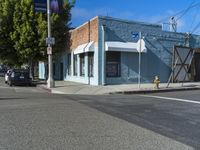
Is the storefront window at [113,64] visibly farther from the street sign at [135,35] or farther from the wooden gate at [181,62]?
the wooden gate at [181,62]

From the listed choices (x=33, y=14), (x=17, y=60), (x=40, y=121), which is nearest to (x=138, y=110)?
(x=40, y=121)

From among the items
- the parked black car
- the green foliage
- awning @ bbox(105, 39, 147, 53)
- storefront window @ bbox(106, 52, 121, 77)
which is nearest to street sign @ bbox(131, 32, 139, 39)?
awning @ bbox(105, 39, 147, 53)

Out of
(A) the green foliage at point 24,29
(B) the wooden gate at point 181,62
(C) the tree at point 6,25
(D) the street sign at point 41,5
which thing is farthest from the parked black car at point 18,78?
(B) the wooden gate at point 181,62

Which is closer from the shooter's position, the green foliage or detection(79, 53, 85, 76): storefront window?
detection(79, 53, 85, 76): storefront window

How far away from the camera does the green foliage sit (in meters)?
31.9

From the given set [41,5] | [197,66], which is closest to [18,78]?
[41,5]

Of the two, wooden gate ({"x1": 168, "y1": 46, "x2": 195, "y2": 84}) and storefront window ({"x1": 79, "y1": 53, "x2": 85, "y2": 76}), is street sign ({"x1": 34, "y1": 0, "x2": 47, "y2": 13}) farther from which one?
wooden gate ({"x1": 168, "y1": 46, "x2": 195, "y2": 84})

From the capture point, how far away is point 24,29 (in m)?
31.7

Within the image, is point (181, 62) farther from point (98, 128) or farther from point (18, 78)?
point (98, 128)

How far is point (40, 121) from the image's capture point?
9797mm

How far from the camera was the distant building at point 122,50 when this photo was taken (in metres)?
25.9

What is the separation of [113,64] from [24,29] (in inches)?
397

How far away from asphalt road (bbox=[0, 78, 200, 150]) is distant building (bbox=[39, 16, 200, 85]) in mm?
12949

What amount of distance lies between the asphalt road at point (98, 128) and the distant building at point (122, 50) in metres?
12.9
